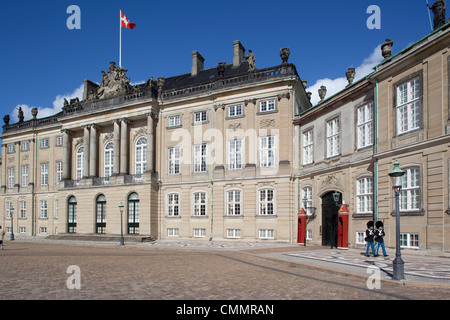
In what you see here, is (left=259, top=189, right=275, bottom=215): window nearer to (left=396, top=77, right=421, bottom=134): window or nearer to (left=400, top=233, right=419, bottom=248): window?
(left=400, top=233, right=419, bottom=248): window

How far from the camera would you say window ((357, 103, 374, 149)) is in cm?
2466

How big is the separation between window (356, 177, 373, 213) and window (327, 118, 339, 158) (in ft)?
11.9

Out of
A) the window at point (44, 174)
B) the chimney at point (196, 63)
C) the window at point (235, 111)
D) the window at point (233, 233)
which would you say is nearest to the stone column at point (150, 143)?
the window at point (235, 111)

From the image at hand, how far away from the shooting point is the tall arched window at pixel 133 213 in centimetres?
3950

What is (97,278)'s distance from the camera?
13352mm

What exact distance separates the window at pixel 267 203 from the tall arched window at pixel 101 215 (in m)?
17.8

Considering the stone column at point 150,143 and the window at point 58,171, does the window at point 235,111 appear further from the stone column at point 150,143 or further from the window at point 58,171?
the window at point 58,171

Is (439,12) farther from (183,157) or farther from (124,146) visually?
(124,146)

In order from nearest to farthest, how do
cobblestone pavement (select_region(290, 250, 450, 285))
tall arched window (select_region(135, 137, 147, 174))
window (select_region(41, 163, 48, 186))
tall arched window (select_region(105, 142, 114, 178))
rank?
cobblestone pavement (select_region(290, 250, 450, 285))
tall arched window (select_region(135, 137, 147, 174))
tall arched window (select_region(105, 142, 114, 178))
window (select_region(41, 163, 48, 186))

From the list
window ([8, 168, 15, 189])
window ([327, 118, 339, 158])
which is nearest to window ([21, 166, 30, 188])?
window ([8, 168, 15, 189])

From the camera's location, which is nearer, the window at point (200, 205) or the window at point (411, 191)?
the window at point (411, 191)

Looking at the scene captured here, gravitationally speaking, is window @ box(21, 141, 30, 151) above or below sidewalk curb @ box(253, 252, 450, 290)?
above

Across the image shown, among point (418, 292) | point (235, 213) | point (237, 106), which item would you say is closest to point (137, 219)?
point (235, 213)

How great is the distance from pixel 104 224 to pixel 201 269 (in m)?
28.4
